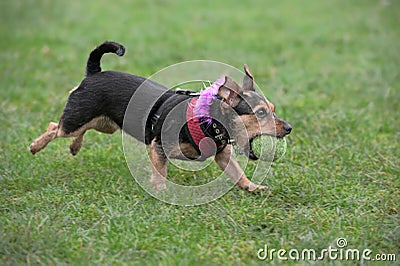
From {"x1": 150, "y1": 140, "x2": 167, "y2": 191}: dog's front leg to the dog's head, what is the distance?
0.69 metres

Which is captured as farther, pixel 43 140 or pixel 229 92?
pixel 43 140

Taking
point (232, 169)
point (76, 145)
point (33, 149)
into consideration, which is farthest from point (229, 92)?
point (33, 149)

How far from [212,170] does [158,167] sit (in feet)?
2.46

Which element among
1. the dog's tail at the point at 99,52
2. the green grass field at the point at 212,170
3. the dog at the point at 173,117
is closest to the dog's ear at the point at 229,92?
the dog at the point at 173,117

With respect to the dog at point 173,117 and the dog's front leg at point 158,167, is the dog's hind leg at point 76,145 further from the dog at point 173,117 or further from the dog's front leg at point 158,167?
the dog's front leg at point 158,167

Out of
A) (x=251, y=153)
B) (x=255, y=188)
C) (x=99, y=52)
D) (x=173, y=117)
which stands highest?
(x=99, y=52)

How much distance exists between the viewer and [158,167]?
5000 mm

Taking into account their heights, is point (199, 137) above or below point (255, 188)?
above

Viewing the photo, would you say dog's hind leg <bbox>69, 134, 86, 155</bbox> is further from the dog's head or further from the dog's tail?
the dog's head

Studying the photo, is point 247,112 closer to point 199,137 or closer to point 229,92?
point 229,92

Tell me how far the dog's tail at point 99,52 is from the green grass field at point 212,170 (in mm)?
940

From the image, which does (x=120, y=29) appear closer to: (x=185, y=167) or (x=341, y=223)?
(x=185, y=167)

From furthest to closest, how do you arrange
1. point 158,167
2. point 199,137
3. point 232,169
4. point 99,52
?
point 99,52
point 232,169
point 158,167
point 199,137

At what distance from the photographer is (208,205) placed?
15.6 feet
